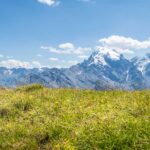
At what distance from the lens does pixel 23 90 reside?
23703 millimetres

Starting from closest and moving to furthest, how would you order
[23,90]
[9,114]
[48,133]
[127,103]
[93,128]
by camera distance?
[93,128] < [48,133] < [127,103] < [9,114] < [23,90]

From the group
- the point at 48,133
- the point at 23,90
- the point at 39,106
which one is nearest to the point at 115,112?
the point at 48,133

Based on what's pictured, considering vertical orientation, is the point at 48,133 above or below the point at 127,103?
below

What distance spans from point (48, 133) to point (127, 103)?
12.5ft

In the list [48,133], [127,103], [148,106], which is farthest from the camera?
[127,103]

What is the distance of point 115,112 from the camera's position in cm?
1310

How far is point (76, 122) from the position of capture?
42.5 ft

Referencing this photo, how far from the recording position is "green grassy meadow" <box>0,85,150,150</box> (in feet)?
34.5

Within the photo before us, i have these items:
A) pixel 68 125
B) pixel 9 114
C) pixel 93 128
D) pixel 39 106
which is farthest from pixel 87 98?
pixel 93 128

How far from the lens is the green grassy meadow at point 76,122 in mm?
10501

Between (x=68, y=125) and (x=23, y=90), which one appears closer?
(x=68, y=125)

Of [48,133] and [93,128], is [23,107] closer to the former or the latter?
[48,133]

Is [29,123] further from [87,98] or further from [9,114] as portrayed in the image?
[87,98]

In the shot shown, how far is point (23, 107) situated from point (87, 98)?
299 centimetres
